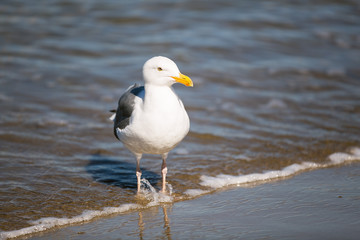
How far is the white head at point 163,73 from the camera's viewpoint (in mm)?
4340

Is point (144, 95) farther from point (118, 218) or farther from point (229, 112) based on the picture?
point (229, 112)

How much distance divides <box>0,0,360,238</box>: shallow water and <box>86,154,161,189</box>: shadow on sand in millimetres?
23

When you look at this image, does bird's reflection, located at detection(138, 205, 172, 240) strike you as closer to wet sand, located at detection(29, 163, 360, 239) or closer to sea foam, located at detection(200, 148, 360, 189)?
wet sand, located at detection(29, 163, 360, 239)

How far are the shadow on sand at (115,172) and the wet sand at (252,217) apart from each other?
32.0 inches

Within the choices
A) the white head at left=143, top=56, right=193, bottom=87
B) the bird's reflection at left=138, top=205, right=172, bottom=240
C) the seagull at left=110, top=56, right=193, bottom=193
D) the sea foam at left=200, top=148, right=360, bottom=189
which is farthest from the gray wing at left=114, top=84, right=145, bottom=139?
the sea foam at left=200, top=148, right=360, bottom=189

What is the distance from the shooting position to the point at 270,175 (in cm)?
549

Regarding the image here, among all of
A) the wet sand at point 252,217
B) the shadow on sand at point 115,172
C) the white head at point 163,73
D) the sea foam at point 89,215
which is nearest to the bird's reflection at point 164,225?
the wet sand at point 252,217

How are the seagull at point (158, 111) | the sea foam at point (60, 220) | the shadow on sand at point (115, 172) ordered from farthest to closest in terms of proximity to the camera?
1. the shadow on sand at point (115, 172)
2. the seagull at point (158, 111)
3. the sea foam at point (60, 220)

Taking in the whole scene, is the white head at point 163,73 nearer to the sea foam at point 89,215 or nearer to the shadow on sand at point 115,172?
the sea foam at point 89,215

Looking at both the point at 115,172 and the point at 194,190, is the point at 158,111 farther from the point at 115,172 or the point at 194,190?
the point at 115,172

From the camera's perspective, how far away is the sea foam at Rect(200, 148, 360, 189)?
5.32 metres

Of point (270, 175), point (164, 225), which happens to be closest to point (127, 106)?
point (164, 225)

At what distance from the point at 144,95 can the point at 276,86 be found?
4.67m

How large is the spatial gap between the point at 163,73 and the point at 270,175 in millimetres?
1958
